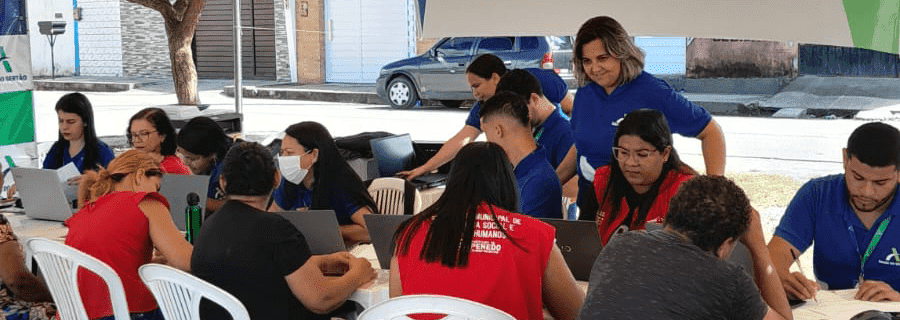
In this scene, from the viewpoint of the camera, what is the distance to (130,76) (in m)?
24.8

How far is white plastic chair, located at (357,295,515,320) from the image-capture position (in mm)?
2842

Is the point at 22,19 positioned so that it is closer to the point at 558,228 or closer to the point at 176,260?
the point at 176,260

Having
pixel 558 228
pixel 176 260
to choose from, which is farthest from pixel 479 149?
pixel 176 260

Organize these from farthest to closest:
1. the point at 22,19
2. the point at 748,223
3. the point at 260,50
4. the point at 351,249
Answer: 1. the point at 260,50
2. the point at 22,19
3. the point at 351,249
4. the point at 748,223

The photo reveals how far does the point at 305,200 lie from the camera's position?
4.80 meters

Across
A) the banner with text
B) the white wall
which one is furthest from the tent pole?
the white wall

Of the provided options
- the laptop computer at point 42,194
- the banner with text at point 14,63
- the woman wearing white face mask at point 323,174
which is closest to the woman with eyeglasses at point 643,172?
the woman wearing white face mask at point 323,174

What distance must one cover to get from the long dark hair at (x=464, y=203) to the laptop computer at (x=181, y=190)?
65.5 inches

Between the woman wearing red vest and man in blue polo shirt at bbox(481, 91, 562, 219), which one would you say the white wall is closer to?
man in blue polo shirt at bbox(481, 91, 562, 219)

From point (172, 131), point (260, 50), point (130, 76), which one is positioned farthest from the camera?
point (130, 76)

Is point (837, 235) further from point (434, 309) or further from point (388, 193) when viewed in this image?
point (388, 193)

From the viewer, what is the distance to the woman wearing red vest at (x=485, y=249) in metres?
3.06

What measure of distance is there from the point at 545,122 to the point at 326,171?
1307mm

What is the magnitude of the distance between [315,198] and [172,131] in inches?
50.0
